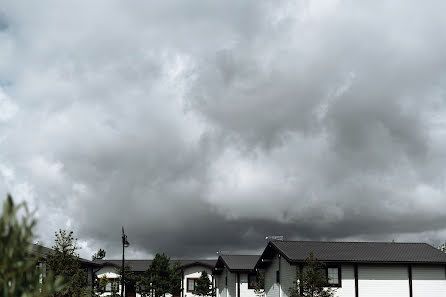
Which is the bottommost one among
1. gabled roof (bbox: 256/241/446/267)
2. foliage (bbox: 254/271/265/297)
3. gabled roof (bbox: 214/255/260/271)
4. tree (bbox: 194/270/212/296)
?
tree (bbox: 194/270/212/296)

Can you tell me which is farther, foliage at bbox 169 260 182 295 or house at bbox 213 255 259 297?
foliage at bbox 169 260 182 295

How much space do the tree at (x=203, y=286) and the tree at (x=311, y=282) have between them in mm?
35273

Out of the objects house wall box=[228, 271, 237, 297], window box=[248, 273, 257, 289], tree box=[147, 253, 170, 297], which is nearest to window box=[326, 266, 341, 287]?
window box=[248, 273, 257, 289]

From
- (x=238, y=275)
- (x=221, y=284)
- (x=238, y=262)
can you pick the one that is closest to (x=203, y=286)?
(x=221, y=284)

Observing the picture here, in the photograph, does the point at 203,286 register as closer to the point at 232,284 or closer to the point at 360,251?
the point at 232,284

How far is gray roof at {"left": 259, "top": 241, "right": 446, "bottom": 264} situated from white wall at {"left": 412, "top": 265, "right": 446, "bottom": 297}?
764 millimetres

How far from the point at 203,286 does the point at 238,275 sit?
15891mm

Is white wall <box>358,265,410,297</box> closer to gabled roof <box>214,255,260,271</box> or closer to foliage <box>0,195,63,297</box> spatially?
gabled roof <box>214,255,260,271</box>

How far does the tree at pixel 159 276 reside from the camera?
62.9 meters

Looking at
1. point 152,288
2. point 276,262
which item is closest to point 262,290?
point 276,262

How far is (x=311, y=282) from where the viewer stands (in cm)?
3250

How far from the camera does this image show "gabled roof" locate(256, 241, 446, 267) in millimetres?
37000

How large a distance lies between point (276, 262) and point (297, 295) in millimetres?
8149

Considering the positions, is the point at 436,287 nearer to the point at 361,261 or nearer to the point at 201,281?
the point at 361,261
